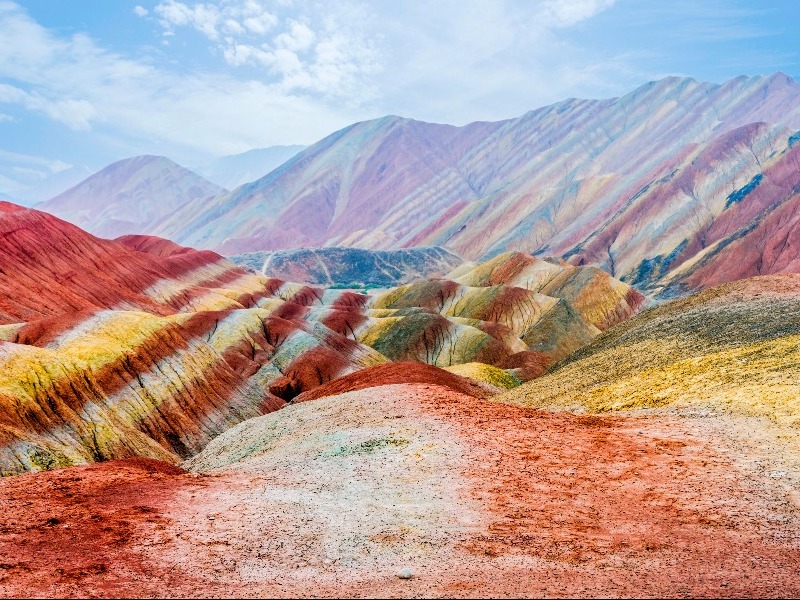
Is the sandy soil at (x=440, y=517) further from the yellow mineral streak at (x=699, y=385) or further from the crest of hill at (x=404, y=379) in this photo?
the crest of hill at (x=404, y=379)

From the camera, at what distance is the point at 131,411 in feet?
155

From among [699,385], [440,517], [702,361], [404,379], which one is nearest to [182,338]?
[404,379]

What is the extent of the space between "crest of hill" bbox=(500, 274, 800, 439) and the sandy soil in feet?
8.68

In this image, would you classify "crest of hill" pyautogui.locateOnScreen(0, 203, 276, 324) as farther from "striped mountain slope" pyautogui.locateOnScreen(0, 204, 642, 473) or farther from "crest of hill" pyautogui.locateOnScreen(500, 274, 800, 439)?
"crest of hill" pyautogui.locateOnScreen(500, 274, 800, 439)

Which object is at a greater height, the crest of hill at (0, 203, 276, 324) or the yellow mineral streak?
the crest of hill at (0, 203, 276, 324)

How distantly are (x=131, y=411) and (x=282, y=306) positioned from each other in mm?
75525

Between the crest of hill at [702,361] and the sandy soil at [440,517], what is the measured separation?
8.68 feet

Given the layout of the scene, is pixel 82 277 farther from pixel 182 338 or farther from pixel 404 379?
pixel 404 379

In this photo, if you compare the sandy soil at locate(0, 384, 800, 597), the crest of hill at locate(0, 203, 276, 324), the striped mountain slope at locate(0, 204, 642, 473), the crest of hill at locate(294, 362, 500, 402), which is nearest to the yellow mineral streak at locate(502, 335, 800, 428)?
the sandy soil at locate(0, 384, 800, 597)

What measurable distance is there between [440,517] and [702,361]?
21745 millimetres

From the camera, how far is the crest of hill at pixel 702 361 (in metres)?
27.8

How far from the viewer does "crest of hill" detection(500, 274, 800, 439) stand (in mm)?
27828

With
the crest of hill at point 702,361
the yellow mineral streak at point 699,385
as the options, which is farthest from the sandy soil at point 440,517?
the crest of hill at point 702,361

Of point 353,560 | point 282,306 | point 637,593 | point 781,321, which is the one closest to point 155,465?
point 353,560
